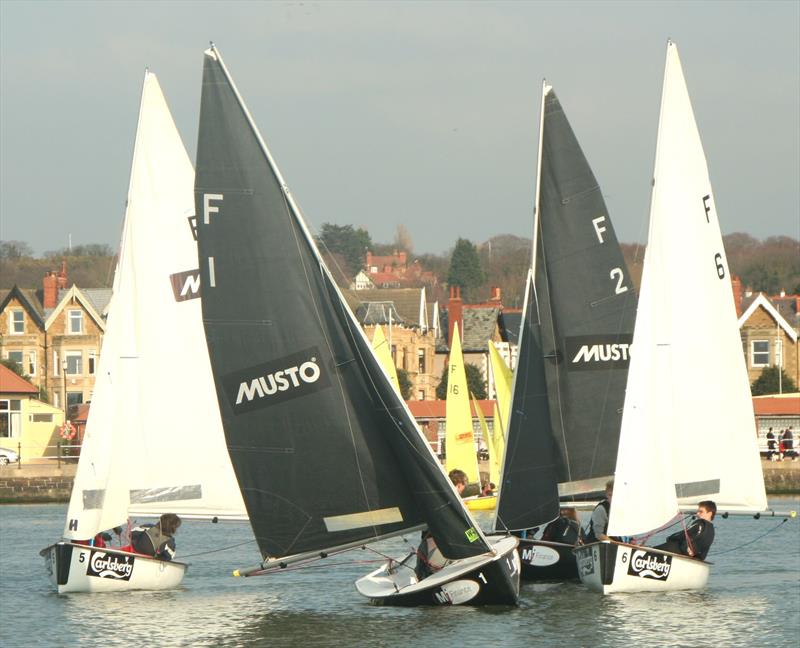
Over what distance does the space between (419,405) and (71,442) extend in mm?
13852

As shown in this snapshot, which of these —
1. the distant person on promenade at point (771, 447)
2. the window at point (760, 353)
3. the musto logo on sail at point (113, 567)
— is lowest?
the musto logo on sail at point (113, 567)

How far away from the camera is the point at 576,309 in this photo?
25188mm

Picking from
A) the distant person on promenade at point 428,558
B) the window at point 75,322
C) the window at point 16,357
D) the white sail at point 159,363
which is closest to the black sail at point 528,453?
the distant person on promenade at point 428,558

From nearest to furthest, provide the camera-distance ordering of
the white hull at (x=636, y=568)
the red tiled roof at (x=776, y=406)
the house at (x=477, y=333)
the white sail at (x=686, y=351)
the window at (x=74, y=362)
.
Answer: the white hull at (x=636, y=568), the white sail at (x=686, y=351), the red tiled roof at (x=776, y=406), the window at (x=74, y=362), the house at (x=477, y=333)

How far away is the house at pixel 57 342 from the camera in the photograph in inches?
3027

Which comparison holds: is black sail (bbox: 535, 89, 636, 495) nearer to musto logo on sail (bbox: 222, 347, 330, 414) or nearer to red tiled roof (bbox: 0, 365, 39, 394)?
musto logo on sail (bbox: 222, 347, 330, 414)

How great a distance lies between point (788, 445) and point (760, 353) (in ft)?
82.6

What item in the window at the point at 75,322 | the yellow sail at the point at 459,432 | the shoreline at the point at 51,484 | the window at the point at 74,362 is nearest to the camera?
the yellow sail at the point at 459,432

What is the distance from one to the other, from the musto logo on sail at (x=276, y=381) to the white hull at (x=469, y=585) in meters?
2.88

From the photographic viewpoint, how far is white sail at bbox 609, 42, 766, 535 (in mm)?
21891

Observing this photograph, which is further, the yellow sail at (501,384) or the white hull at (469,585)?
the yellow sail at (501,384)

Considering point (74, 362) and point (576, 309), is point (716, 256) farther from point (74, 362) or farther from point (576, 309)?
point (74, 362)

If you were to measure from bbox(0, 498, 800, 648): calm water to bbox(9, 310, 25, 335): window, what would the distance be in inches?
2052

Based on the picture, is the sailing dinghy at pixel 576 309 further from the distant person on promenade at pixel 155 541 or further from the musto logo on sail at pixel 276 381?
the distant person on promenade at pixel 155 541
